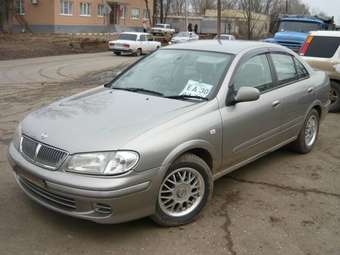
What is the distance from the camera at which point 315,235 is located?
411 centimetres

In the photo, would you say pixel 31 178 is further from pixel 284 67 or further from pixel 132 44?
pixel 132 44

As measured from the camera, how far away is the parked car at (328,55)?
9422 millimetres

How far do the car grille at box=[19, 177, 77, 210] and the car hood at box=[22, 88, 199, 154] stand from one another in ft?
1.35

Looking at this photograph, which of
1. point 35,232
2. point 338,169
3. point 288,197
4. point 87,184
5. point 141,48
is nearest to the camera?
point 87,184

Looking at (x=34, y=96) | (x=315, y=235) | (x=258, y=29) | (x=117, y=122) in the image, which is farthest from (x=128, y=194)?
(x=258, y=29)

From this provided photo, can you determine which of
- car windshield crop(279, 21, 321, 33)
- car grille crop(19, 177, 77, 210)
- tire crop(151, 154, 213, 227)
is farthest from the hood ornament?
car windshield crop(279, 21, 321, 33)

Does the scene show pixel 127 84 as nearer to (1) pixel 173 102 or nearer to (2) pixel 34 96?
(1) pixel 173 102

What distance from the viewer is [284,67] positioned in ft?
19.3

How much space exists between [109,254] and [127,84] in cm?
219

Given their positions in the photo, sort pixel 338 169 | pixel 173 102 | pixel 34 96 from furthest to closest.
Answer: pixel 34 96 → pixel 338 169 → pixel 173 102

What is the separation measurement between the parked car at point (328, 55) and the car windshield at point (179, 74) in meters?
5.13

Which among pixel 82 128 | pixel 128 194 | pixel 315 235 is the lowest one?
pixel 315 235

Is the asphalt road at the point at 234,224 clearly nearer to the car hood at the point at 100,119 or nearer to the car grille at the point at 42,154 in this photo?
the car grille at the point at 42,154

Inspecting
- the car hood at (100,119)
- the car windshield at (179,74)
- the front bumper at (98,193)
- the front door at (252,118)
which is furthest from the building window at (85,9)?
the front bumper at (98,193)
